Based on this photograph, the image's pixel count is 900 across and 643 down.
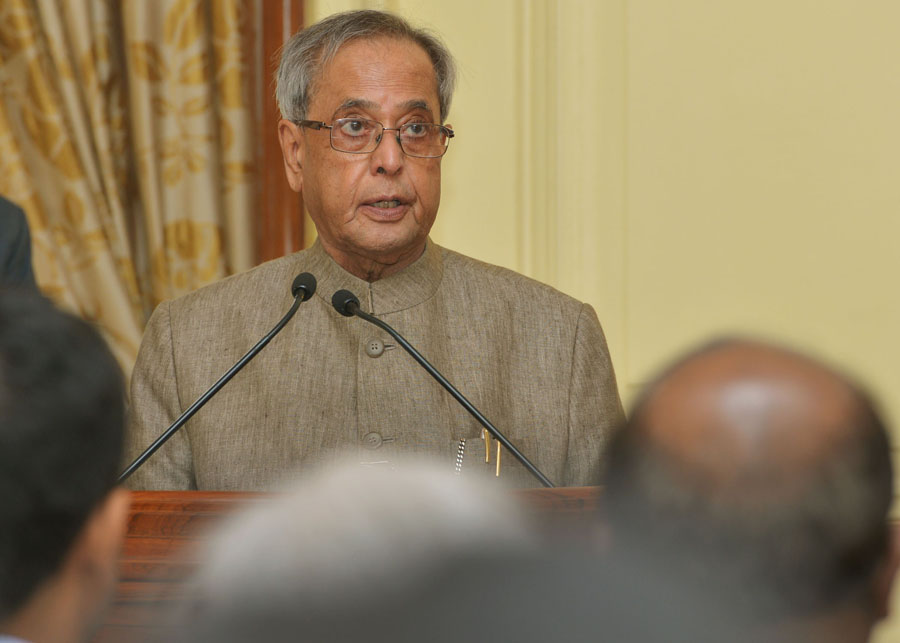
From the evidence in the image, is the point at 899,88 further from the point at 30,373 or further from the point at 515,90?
the point at 30,373

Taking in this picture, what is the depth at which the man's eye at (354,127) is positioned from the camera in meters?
2.53

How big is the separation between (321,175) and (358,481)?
215 centimetres

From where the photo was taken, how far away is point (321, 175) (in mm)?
2561

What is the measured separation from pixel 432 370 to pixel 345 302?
207mm

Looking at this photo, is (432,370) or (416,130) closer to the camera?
(432,370)

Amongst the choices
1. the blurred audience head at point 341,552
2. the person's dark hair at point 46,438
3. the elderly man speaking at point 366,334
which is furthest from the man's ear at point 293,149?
the blurred audience head at point 341,552

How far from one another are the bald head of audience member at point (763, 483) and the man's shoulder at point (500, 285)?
1966 mm

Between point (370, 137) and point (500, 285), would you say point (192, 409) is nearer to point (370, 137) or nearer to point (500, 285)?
point (370, 137)

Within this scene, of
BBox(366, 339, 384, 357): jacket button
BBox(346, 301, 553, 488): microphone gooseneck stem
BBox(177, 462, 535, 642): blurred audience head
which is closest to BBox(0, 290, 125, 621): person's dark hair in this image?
BBox(177, 462, 535, 642): blurred audience head

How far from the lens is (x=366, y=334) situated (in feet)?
Result: 8.36

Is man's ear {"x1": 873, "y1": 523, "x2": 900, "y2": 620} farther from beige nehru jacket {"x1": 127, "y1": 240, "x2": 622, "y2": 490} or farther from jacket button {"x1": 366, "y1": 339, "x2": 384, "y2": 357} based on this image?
jacket button {"x1": 366, "y1": 339, "x2": 384, "y2": 357}

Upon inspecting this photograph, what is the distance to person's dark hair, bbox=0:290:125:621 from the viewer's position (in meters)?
0.74

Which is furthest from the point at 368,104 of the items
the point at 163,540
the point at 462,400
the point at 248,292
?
the point at 163,540

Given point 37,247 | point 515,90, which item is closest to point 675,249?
point 515,90
